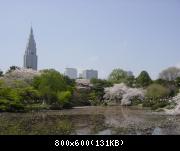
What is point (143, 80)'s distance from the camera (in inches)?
1860

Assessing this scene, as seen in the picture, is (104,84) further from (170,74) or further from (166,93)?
(170,74)

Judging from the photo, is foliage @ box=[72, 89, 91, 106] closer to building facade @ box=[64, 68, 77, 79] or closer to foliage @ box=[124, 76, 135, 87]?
foliage @ box=[124, 76, 135, 87]

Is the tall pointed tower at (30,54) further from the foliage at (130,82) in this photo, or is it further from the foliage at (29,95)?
the foliage at (29,95)

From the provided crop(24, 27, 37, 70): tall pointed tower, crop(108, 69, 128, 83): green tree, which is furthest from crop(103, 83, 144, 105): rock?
crop(24, 27, 37, 70): tall pointed tower

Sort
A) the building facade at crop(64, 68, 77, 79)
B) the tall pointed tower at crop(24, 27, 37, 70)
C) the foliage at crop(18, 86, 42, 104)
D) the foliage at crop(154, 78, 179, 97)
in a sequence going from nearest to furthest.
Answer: the foliage at crop(18, 86, 42, 104) → the foliage at crop(154, 78, 179, 97) → the tall pointed tower at crop(24, 27, 37, 70) → the building facade at crop(64, 68, 77, 79)

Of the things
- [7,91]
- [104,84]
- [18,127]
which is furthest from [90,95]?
[18,127]

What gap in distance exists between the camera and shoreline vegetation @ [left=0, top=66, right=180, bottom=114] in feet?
96.5

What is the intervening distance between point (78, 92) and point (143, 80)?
30.6 feet

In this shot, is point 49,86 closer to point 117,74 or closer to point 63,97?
point 63,97

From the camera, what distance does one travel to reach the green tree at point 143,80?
4662 cm

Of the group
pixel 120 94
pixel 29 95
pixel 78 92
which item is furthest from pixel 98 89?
pixel 29 95

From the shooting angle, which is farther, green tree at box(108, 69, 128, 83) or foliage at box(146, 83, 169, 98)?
green tree at box(108, 69, 128, 83)

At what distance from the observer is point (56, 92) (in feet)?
112

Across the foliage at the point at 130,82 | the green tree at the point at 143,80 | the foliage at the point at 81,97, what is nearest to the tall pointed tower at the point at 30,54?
the foliage at the point at 130,82
